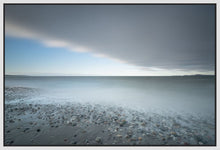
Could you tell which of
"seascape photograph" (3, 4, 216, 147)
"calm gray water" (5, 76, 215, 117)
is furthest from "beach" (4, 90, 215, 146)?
"calm gray water" (5, 76, 215, 117)

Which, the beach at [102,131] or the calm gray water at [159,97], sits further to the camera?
the calm gray water at [159,97]

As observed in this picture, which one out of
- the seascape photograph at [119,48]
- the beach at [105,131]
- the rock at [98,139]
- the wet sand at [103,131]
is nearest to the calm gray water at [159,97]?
the seascape photograph at [119,48]

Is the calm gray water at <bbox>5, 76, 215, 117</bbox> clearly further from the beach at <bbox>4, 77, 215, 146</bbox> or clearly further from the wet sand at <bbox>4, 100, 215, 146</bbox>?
the wet sand at <bbox>4, 100, 215, 146</bbox>

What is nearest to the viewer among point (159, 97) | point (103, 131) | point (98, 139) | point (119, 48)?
point (98, 139)

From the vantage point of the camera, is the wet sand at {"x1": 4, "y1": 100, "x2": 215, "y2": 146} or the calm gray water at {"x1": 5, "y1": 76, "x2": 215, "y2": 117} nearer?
the wet sand at {"x1": 4, "y1": 100, "x2": 215, "y2": 146}

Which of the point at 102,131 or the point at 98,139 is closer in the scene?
the point at 98,139

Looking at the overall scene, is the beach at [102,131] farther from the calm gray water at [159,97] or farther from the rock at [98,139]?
the calm gray water at [159,97]

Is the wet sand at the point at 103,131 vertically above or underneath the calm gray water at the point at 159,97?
underneath

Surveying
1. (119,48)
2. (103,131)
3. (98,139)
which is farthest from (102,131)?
(119,48)

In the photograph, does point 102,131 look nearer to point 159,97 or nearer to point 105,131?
point 105,131

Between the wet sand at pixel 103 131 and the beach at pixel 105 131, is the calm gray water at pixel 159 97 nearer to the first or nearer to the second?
the beach at pixel 105 131

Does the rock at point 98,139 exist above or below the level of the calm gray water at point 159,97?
below

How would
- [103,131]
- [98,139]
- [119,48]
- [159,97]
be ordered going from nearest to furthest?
[98,139]
[103,131]
[119,48]
[159,97]

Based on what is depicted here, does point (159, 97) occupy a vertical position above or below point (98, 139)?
above
